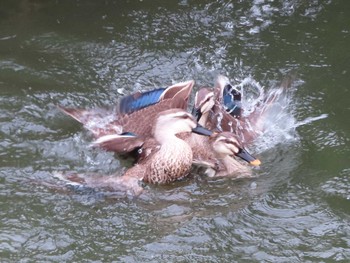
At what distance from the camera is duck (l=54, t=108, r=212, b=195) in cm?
465

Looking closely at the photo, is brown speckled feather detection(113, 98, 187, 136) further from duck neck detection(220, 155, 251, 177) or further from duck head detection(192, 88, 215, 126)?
duck neck detection(220, 155, 251, 177)

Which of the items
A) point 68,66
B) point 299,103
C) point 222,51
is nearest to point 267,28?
point 222,51

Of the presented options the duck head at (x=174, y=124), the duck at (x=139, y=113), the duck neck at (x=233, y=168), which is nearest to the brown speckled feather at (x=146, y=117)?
the duck at (x=139, y=113)

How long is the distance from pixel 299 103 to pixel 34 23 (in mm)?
2945

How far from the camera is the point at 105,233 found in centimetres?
417

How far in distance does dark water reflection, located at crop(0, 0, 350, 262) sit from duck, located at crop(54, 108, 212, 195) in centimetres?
10

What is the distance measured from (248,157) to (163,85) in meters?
1.44

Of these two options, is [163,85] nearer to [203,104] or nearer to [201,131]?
[203,104]

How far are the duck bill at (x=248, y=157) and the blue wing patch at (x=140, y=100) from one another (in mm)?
786

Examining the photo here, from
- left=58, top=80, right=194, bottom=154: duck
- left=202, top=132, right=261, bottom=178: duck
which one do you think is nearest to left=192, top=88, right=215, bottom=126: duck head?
left=58, top=80, right=194, bottom=154: duck

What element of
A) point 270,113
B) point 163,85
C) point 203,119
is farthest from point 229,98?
point 163,85

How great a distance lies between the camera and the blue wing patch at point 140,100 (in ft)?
16.6

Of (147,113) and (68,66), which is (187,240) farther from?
(68,66)

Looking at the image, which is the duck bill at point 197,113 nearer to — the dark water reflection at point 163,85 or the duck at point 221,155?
the duck at point 221,155
